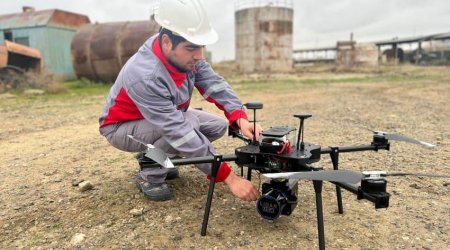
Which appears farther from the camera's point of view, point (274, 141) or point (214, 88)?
point (214, 88)

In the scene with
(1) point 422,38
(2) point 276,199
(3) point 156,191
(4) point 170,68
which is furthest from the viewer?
(1) point 422,38

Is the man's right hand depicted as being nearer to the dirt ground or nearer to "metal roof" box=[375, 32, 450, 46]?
the dirt ground

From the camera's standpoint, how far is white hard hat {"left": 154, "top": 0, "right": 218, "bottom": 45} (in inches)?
102

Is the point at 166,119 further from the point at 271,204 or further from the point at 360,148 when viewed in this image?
the point at 360,148

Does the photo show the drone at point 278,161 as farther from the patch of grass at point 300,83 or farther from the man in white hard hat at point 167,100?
the patch of grass at point 300,83

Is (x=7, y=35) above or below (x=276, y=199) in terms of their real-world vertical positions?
above

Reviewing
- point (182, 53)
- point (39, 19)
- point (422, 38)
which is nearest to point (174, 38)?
point (182, 53)

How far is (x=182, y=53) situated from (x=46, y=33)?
59.5ft

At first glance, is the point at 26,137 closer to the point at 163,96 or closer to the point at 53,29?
the point at 163,96

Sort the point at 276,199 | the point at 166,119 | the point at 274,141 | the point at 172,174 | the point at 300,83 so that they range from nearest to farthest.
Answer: the point at 274,141 → the point at 276,199 → the point at 166,119 → the point at 172,174 → the point at 300,83

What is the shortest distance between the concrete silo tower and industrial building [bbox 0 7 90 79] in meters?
11.2

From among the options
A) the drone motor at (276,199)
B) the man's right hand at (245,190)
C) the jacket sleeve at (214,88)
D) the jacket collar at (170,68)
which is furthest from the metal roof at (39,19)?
the drone motor at (276,199)

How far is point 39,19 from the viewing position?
18.6 metres

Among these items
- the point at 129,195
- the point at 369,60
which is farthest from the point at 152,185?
the point at 369,60
